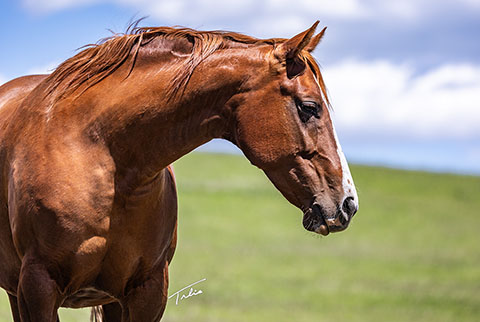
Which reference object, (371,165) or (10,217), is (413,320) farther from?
(371,165)

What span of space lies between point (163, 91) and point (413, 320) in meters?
16.0

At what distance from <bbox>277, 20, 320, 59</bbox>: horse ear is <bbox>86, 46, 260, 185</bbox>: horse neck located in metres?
0.23

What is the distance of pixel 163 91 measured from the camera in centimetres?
370

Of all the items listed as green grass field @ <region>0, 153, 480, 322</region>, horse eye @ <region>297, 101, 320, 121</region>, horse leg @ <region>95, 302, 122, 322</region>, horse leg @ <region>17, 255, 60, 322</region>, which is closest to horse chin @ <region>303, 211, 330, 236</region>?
horse eye @ <region>297, 101, 320, 121</region>

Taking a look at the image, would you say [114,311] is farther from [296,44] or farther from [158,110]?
[296,44]

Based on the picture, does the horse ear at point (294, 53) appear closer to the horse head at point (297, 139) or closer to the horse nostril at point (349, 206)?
the horse head at point (297, 139)

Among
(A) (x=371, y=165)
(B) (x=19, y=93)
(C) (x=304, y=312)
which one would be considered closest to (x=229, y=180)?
(A) (x=371, y=165)

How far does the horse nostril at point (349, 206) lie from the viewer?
3506 millimetres

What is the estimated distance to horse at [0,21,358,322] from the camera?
11.6ft

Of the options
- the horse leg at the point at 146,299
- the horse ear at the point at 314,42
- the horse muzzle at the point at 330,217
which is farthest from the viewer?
the horse leg at the point at 146,299

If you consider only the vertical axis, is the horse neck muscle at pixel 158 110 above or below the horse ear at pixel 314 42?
below

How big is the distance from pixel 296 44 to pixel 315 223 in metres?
0.90

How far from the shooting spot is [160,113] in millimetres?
3709

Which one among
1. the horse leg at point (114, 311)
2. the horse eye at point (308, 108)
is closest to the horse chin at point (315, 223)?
the horse eye at point (308, 108)
